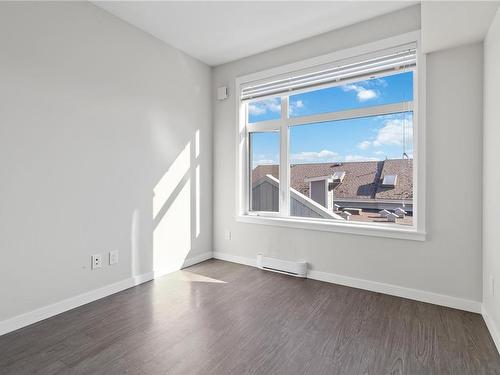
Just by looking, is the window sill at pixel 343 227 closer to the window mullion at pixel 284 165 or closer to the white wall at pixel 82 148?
the window mullion at pixel 284 165

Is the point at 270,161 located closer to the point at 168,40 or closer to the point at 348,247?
the point at 348,247

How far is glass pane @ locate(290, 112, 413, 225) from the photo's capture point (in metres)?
2.71

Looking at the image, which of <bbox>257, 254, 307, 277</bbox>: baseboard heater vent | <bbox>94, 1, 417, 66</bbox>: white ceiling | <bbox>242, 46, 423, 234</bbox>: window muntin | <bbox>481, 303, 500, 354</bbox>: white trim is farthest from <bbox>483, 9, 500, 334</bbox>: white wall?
<bbox>257, 254, 307, 277</bbox>: baseboard heater vent

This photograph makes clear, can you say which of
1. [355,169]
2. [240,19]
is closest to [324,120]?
[355,169]

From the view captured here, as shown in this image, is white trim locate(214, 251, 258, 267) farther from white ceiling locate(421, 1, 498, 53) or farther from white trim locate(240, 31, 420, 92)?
white ceiling locate(421, 1, 498, 53)

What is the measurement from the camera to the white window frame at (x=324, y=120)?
2.49m

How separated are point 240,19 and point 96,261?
2.59 meters

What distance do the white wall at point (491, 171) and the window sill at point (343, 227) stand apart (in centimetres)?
49

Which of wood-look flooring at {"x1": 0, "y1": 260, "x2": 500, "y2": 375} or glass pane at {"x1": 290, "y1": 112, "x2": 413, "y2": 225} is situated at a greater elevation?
glass pane at {"x1": 290, "y1": 112, "x2": 413, "y2": 225}

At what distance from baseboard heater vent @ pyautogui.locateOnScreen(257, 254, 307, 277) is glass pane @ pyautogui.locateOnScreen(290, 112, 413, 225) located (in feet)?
1.86

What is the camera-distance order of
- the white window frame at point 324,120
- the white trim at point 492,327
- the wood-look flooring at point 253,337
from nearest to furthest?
the wood-look flooring at point 253,337 < the white trim at point 492,327 < the white window frame at point 324,120

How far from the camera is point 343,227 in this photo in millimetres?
2896

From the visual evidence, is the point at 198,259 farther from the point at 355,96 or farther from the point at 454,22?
the point at 454,22

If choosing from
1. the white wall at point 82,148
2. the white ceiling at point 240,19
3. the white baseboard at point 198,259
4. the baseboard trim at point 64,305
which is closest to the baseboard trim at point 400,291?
the white baseboard at point 198,259
